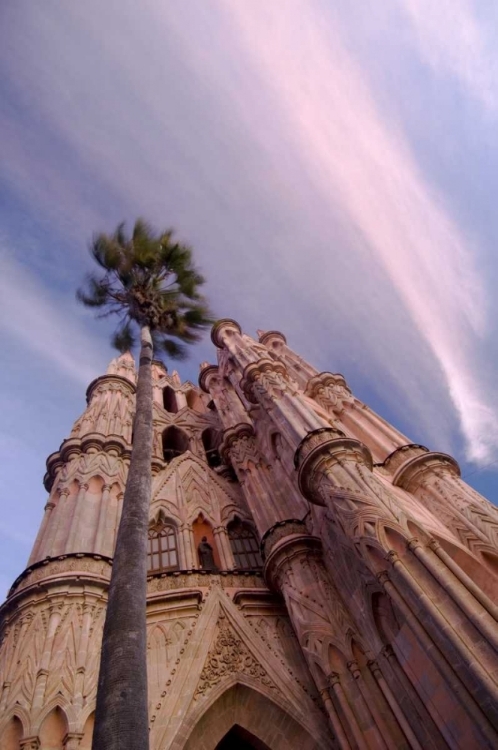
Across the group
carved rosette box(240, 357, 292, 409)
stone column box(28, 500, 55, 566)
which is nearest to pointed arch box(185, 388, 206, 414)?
carved rosette box(240, 357, 292, 409)

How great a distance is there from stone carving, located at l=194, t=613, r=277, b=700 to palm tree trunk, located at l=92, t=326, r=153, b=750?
553cm

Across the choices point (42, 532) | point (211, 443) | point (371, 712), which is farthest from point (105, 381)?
point (371, 712)

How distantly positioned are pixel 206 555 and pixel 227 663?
4.20m

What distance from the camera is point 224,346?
27.0 metres

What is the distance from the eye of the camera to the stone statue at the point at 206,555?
15463 millimetres

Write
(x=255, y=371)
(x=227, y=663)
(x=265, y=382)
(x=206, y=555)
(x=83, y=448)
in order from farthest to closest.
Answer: (x=255, y=371), (x=265, y=382), (x=83, y=448), (x=206, y=555), (x=227, y=663)

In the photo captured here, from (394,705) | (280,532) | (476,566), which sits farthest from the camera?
(280,532)

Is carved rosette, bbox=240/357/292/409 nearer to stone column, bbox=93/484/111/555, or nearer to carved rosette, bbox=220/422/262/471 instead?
carved rosette, bbox=220/422/262/471

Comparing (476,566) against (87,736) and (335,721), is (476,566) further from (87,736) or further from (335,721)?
(87,736)

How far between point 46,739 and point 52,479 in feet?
34.5

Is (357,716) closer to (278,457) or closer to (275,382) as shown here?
(278,457)

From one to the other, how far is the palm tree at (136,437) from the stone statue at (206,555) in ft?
19.0

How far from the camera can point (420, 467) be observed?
14484 millimetres

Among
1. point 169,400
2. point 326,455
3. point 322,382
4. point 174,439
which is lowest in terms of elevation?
point 326,455
